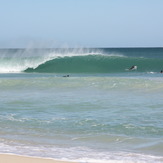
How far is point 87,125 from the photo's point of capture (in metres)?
9.12

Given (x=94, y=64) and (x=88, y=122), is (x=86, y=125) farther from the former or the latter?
(x=94, y=64)

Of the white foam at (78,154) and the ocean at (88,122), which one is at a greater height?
the ocean at (88,122)

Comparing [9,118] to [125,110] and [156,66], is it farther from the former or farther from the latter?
[156,66]

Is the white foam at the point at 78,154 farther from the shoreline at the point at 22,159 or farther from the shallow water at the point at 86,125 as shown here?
the shoreline at the point at 22,159

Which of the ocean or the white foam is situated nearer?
the white foam

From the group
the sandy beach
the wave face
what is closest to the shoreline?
the sandy beach

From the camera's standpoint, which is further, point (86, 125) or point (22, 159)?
point (86, 125)

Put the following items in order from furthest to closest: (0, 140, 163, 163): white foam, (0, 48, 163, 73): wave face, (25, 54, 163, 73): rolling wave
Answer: (0, 48, 163, 73): wave face → (25, 54, 163, 73): rolling wave → (0, 140, 163, 163): white foam

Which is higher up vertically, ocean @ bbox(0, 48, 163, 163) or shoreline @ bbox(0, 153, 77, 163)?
ocean @ bbox(0, 48, 163, 163)

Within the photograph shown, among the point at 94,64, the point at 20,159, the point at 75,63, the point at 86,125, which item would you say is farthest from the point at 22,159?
the point at 75,63

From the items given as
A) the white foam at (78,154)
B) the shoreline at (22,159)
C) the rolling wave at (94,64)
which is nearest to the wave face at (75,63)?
the rolling wave at (94,64)

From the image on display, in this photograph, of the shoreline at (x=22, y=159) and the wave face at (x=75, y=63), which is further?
the wave face at (x=75, y=63)

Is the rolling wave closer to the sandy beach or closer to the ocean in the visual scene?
the ocean

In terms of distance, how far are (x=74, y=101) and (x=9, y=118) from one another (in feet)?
10.1
